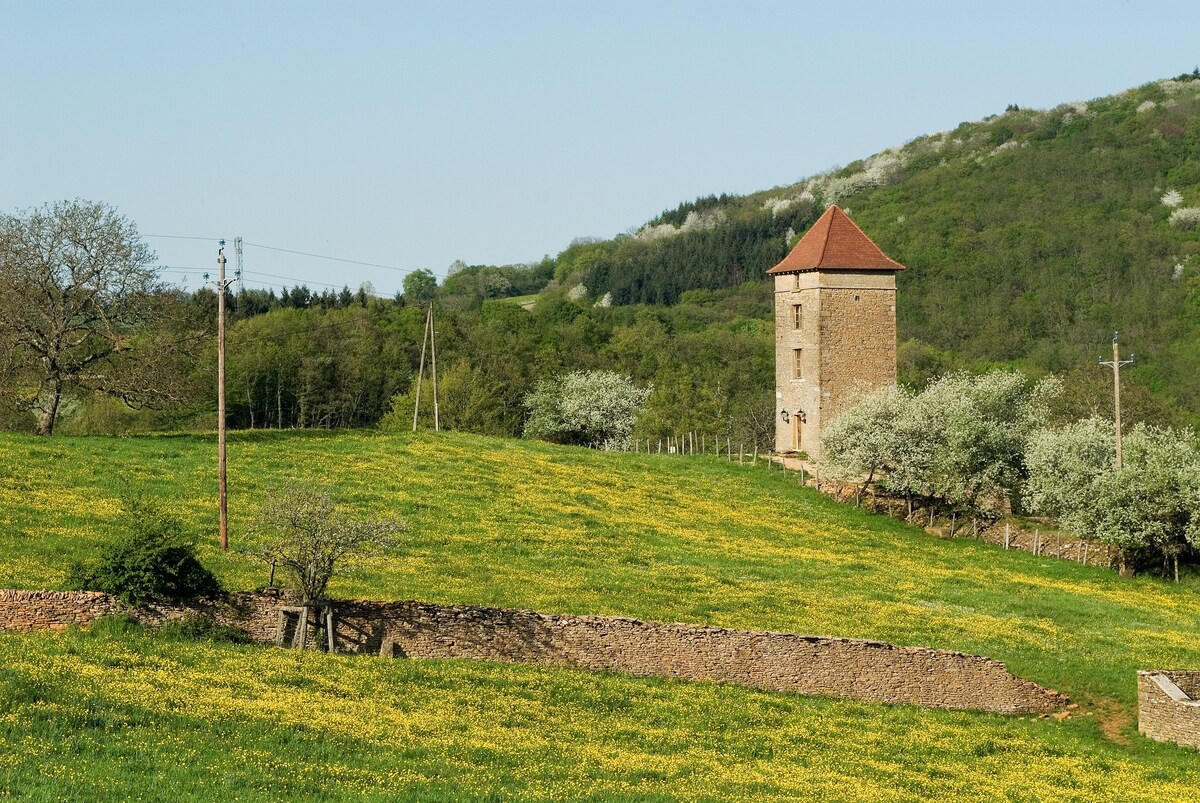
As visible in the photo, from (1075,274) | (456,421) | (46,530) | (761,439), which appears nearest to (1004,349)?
(1075,274)

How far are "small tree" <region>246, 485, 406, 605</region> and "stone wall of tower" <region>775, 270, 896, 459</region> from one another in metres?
36.7

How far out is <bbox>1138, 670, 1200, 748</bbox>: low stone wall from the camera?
98.3 feet

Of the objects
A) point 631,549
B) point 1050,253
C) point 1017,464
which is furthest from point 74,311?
point 1050,253

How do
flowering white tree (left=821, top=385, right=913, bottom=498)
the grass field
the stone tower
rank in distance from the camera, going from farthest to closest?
the stone tower
flowering white tree (left=821, top=385, right=913, bottom=498)
the grass field

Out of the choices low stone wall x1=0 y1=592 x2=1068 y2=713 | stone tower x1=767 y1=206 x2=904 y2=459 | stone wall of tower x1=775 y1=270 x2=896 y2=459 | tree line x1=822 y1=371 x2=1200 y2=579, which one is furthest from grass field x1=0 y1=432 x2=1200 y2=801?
stone tower x1=767 y1=206 x2=904 y2=459

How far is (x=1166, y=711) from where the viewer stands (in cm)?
3044

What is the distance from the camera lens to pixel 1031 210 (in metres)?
170

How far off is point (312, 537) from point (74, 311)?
2760 centimetres

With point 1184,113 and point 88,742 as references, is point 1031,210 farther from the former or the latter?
point 88,742

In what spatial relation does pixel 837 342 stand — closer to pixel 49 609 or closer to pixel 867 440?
pixel 867 440

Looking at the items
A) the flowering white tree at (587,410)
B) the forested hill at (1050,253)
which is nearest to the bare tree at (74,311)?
the flowering white tree at (587,410)

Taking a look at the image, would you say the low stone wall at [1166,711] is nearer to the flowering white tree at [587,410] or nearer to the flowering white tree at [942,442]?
the flowering white tree at [942,442]

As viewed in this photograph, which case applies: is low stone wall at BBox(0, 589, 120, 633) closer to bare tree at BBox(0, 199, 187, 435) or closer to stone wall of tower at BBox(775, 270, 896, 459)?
bare tree at BBox(0, 199, 187, 435)

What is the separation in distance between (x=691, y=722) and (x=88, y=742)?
1172 centimetres
